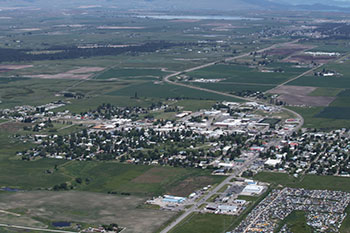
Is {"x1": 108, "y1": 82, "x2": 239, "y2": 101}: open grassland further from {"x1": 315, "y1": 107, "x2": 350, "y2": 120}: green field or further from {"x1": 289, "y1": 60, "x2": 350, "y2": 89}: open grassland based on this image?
{"x1": 289, "y1": 60, "x2": 350, "y2": 89}: open grassland

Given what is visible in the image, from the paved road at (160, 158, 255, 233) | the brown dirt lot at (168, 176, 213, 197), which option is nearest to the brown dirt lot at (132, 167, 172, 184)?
the brown dirt lot at (168, 176, 213, 197)

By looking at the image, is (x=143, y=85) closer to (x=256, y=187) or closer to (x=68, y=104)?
(x=68, y=104)

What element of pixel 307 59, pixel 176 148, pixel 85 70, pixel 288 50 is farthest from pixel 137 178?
pixel 288 50

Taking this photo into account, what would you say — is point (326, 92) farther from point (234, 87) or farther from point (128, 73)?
point (128, 73)

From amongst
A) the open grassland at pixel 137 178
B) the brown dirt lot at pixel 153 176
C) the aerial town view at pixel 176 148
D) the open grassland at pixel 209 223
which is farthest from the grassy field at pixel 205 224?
the brown dirt lot at pixel 153 176

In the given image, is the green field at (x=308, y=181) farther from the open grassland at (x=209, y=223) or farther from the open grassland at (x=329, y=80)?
the open grassland at (x=329, y=80)
